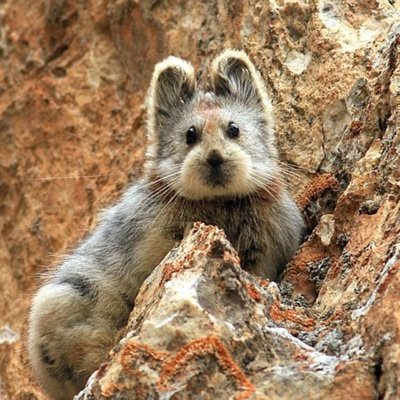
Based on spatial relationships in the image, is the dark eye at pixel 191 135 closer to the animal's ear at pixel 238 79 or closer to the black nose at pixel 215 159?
the black nose at pixel 215 159

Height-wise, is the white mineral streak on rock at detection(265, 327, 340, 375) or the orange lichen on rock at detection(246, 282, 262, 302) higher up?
the orange lichen on rock at detection(246, 282, 262, 302)

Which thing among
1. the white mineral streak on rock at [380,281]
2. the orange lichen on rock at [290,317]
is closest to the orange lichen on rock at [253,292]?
the orange lichen on rock at [290,317]

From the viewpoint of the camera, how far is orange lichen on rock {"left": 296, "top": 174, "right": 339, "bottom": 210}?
984 cm

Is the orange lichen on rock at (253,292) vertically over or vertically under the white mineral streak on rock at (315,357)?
over

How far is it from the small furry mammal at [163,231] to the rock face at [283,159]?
1.37ft

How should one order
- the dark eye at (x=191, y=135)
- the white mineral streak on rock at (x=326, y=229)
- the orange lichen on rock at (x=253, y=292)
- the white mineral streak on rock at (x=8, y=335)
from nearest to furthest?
the orange lichen on rock at (x=253, y=292)
the white mineral streak on rock at (x=326, y=229)
the dark eye at (x=191, y=135)
the white mineral streak on rock at (x=8, y=335)

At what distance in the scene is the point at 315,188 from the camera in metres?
9.98

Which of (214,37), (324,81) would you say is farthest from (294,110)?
(214,37)

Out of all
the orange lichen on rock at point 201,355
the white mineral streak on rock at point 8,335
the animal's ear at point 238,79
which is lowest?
the white mineral streak on rock at point 8,335

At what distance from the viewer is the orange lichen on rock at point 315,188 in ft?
32.3

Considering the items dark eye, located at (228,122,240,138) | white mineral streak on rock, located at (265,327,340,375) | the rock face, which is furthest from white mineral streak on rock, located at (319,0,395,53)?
white mineral streak on rock, located at (265,327,340,375)

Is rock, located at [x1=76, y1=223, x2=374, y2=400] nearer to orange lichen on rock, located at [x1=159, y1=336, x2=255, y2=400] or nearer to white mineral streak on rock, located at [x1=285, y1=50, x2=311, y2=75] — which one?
orange lichen on rock, located at [x1=159, y1=336, x2=255, y2=400]

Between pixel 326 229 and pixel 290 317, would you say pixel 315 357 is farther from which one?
pixel 326 229

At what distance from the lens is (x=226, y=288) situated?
24.1ft
